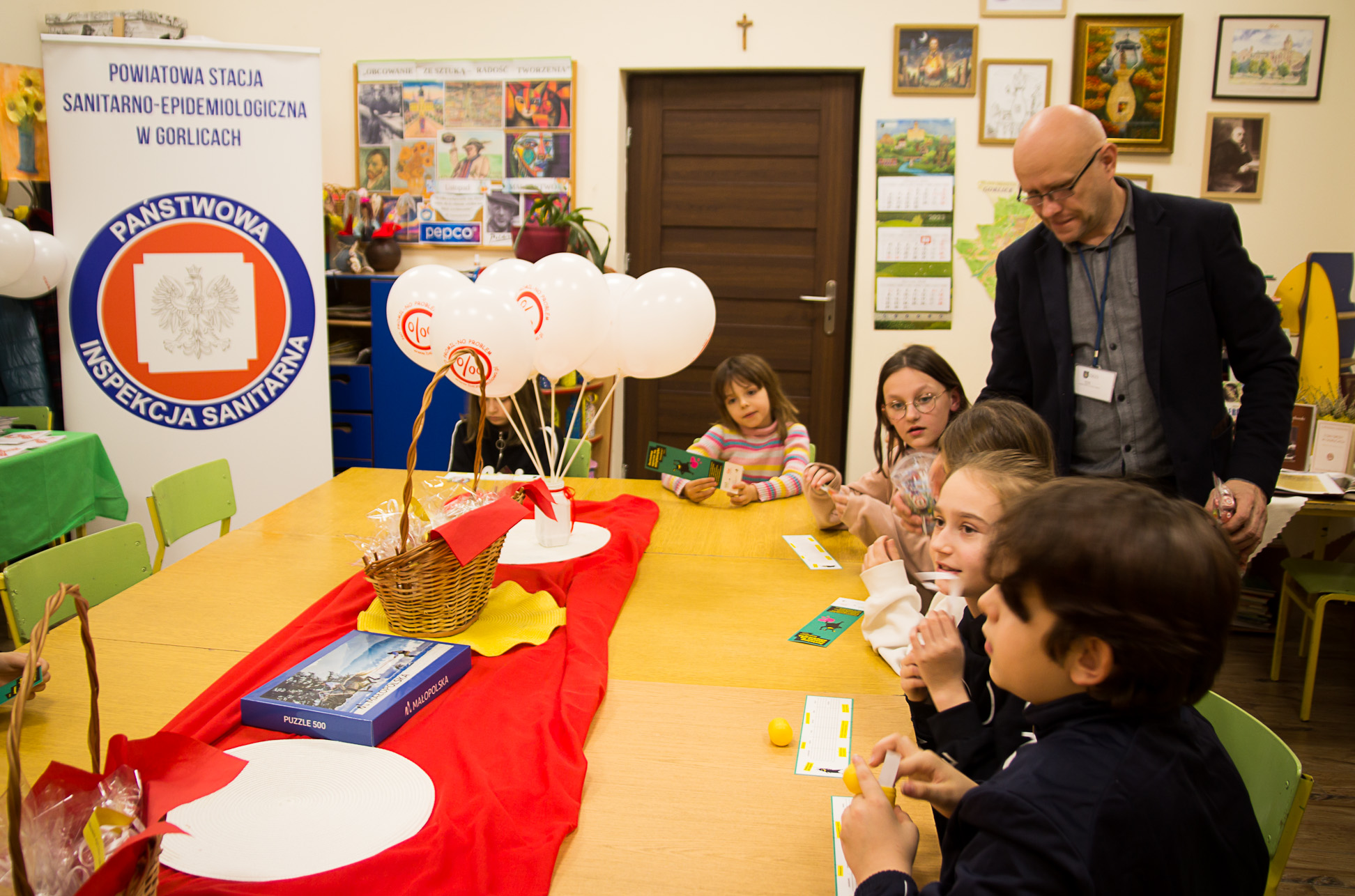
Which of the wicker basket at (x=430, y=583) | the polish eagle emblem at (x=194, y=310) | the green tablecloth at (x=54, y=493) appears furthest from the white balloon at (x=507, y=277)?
the polish eagle emblem at (x=194, y=310)

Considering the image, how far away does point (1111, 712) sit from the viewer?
2.64 feet

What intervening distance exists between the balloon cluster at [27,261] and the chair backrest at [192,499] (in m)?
1.44

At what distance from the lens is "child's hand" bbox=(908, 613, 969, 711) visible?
1.18 metres

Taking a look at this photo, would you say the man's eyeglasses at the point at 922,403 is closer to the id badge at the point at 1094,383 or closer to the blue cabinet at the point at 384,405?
the id badge at the point at 1094,383

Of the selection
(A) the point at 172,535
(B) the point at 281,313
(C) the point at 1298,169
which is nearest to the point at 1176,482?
(A) the point at 172,535

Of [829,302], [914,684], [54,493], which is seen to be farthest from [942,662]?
[829,302]

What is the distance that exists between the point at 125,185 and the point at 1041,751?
13.3ft

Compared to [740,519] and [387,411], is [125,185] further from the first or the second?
[740,519]

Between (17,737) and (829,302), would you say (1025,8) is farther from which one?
(17,737)

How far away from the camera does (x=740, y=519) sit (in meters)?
2.37

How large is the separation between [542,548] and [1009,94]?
3357 millimetres

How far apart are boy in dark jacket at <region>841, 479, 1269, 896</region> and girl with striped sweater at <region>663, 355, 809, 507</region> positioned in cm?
180

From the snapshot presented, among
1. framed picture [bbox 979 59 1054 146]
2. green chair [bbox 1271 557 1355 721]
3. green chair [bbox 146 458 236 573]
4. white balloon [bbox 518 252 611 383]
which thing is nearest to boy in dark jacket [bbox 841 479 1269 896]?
white balloon [bbox 518 252 611 383]

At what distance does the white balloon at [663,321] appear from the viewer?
6.53 ft
